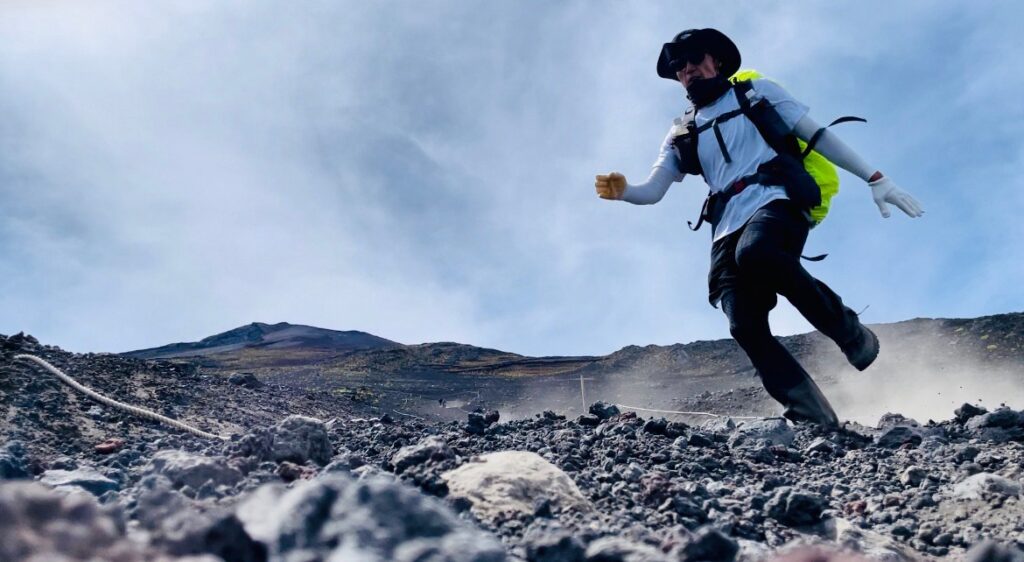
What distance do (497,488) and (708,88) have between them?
10.7ft

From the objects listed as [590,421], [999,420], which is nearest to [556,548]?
[590,421]

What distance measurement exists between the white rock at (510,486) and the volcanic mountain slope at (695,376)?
640 cm

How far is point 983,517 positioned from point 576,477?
1.30m

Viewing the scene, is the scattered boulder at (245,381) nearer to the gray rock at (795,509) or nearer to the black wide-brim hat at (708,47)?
the black wide-brim hat at (708,47)

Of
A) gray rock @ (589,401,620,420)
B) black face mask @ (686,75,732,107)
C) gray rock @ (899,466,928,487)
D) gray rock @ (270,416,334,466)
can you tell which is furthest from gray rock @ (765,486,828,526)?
black face mask @ (686,75,732,107)

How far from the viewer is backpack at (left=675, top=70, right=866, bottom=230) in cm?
419

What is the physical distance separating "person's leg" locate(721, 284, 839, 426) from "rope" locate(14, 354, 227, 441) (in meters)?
2.72

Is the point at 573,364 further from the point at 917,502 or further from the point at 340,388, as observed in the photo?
the point at 917,502

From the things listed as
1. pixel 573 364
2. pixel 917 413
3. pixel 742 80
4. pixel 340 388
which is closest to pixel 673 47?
pixel 742 80

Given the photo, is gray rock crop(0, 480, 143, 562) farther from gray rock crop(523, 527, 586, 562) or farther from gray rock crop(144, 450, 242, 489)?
gray rock crop(144, 450, 242, 489)

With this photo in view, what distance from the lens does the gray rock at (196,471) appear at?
2.13m

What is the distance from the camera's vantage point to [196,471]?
2.16m

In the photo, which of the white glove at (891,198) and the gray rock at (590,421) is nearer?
the gray rock at (590,421)

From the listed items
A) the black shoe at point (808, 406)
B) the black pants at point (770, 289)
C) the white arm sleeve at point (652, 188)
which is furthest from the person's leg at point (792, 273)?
the white arm sleeve at point (652, 188)
